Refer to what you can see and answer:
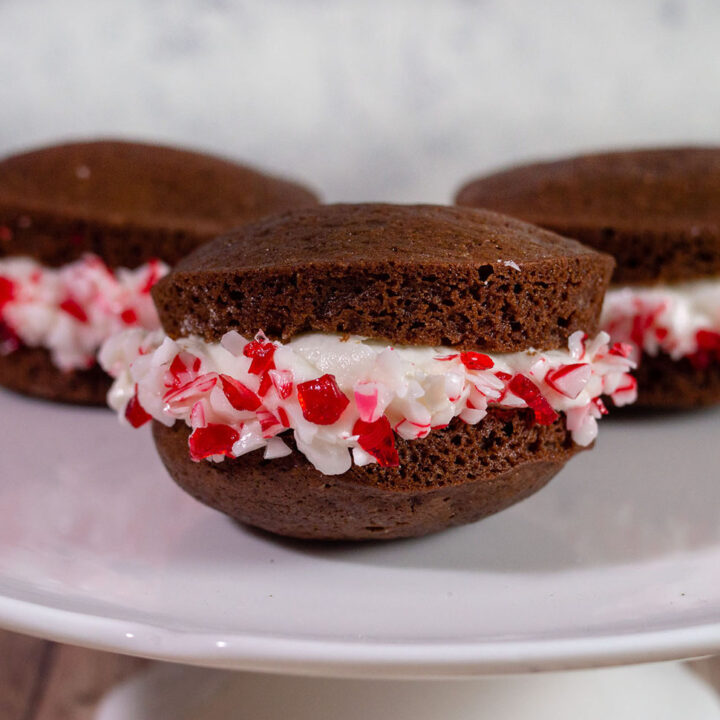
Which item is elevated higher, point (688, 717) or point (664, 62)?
point (664, 62)

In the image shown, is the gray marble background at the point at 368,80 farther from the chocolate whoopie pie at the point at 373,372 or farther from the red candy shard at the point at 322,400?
the red candy shard at the point at 322,400

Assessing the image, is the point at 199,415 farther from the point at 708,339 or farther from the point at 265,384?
the point at 708,339

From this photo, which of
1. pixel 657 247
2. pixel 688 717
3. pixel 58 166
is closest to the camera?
pixel 688 717

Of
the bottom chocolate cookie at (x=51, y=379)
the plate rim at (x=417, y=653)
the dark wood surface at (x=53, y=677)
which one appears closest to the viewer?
the plate rim at (x=417, y=653)

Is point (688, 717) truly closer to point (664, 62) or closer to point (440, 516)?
point (440, 516)

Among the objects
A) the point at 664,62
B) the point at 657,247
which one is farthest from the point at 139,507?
the point at 664,62

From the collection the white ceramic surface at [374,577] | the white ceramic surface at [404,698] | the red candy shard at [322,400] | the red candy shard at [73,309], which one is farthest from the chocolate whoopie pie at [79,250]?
the red candy shard at [322,400]

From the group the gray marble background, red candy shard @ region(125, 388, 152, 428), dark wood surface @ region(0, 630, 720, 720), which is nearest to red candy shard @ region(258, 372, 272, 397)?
red candy shard @ region(125, 388, 152, 428)

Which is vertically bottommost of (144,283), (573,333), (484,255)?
(144,283)
